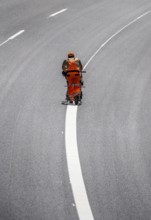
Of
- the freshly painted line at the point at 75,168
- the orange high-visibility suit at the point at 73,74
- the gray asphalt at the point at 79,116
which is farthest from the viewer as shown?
the orange high-visibility suit at the point at 73,74

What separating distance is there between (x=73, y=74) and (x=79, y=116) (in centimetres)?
137

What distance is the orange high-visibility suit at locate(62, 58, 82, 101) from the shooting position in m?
15.6

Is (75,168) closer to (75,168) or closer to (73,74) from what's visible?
(75,168)

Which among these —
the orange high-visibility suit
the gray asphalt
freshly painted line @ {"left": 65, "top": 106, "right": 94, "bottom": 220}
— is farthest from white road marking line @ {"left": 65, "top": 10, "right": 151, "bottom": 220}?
the orange high-visibility suit

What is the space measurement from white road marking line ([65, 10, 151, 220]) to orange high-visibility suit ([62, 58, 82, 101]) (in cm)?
62

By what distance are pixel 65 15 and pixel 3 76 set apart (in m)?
9.06

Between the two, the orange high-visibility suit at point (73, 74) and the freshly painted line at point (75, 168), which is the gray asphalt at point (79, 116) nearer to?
the freshly painted line at point (75, 168)

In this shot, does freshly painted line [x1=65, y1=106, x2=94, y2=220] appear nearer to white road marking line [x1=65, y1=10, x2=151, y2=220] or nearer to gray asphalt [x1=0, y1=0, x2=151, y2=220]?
white road marking line [x1=65, y1=10, x2=151, y2=220]

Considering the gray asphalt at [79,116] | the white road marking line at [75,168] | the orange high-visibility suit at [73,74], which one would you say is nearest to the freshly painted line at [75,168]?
the white road marking line at [75,168]

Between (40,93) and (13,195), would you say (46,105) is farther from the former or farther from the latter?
(13,195)

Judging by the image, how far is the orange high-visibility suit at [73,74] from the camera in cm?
1555

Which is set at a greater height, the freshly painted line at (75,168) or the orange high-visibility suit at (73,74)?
the orange high-visibility suit at (73,74)

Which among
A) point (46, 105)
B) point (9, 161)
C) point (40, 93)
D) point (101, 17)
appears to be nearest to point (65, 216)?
point (9, 161)

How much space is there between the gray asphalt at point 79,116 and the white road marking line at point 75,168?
0.44 ft
